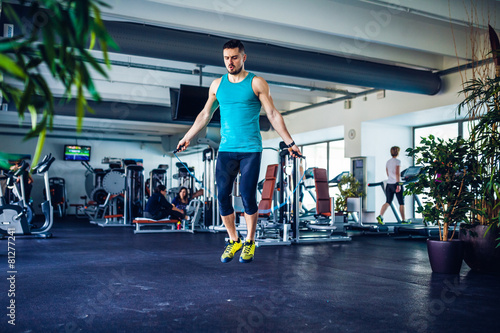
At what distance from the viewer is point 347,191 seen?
9883 mm

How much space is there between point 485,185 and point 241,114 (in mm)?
2179

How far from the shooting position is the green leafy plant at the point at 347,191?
9758mm

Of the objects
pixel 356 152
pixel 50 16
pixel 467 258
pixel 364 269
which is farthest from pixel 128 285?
Result: pixel 356 152

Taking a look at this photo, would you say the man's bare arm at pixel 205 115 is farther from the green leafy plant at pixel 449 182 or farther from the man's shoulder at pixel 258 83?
the green leafy plant at pixel 449 182

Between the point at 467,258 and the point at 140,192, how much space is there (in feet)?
25.9

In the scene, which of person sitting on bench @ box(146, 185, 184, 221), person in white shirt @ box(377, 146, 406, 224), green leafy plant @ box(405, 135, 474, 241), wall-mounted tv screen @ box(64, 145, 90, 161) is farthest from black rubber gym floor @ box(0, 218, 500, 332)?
wall-mounted tv screen @ box(64, 145, 90, 161)

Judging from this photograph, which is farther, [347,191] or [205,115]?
[347,191]

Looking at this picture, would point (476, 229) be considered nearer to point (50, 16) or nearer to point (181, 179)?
point (50, 16)

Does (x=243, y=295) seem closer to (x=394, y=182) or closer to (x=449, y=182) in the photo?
(x=449, y=182)

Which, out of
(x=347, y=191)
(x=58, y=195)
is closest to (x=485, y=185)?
(x=347, y=191)

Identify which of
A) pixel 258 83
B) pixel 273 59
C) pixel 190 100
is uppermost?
pixel 273 59

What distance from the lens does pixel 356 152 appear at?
10492mm

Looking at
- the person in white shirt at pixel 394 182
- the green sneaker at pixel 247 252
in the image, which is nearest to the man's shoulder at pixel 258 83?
the green sneaker at pixel 247 252

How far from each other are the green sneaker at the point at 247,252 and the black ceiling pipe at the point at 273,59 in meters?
3.72
